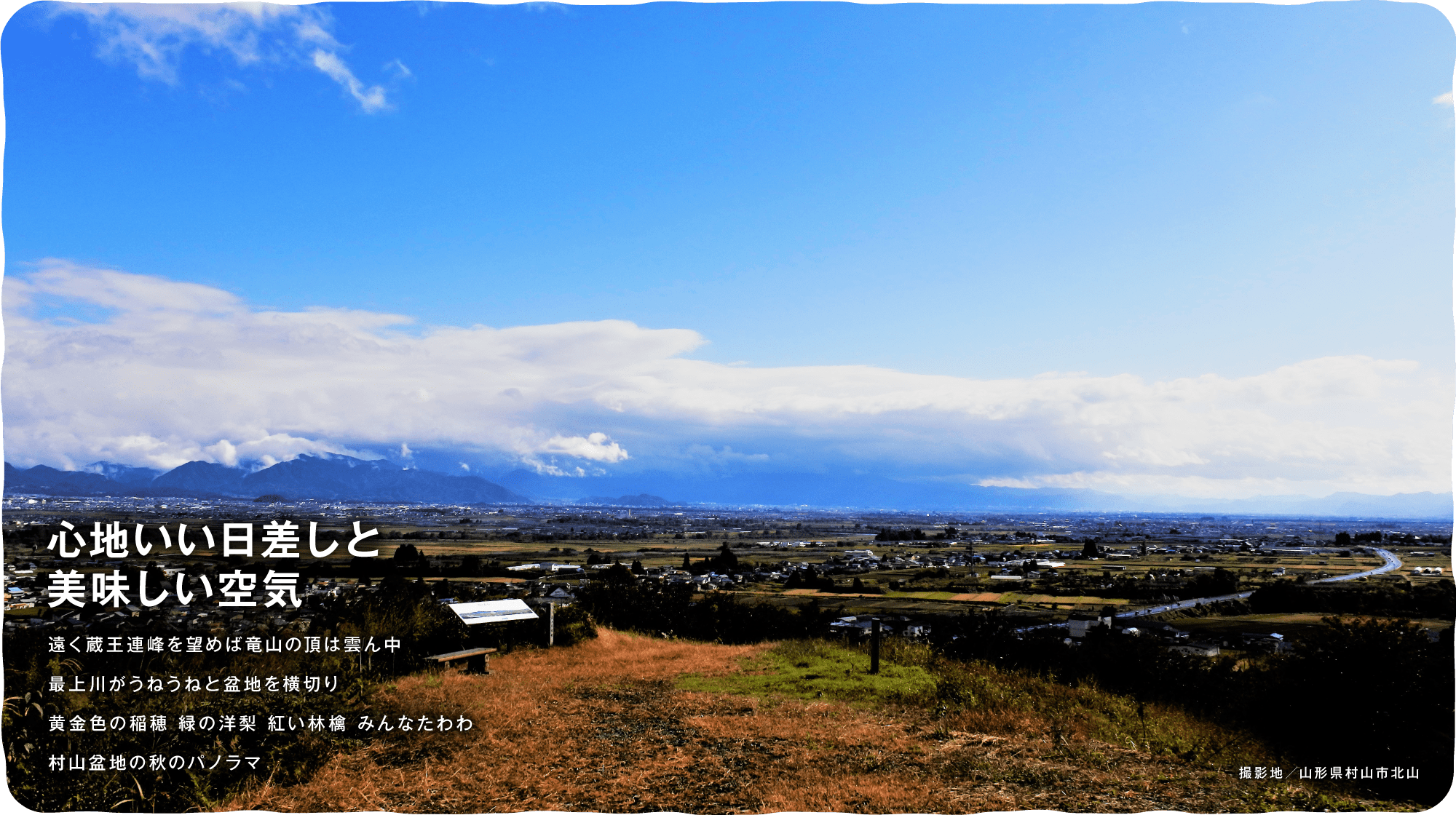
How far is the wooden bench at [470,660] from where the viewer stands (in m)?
13.5

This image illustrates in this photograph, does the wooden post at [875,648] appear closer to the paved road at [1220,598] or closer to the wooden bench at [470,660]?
the wooden bench at [470,660]

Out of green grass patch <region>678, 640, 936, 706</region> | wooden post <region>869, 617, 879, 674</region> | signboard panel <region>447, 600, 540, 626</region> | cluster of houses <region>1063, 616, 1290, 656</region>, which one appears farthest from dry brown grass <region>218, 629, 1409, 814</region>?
cluster of houses <region>1063, 616, 1290, 656</region>

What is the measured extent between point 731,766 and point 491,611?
7.51m

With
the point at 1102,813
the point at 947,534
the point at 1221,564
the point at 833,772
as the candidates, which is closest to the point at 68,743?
the point at 833,772

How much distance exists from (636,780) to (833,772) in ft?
7.11

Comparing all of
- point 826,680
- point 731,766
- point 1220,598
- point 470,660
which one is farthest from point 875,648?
point 1220,598

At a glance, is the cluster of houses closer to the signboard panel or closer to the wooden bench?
the signboard panel

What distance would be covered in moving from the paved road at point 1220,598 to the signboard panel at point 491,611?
18.3 meters

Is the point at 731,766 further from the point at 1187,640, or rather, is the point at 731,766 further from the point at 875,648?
the point at 1187,640

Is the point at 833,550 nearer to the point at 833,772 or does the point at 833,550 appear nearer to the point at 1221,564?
the point at 1221,564

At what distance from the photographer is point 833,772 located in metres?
8.18

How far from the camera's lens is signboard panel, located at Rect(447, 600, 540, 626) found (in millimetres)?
13695

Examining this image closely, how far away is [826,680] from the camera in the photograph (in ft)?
44.0

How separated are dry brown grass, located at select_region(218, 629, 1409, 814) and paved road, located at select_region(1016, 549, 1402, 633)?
1794 cm
